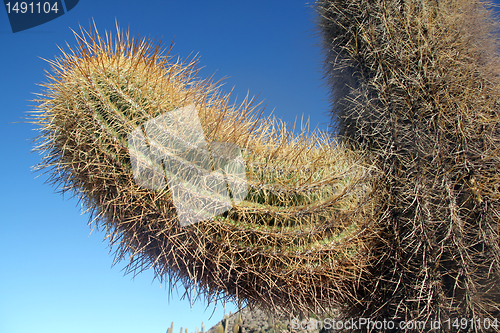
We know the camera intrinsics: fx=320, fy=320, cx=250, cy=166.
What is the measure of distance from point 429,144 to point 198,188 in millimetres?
1117

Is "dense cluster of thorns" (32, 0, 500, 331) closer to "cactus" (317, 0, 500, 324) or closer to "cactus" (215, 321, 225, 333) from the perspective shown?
"cactus" (317, 0, 500, 324)

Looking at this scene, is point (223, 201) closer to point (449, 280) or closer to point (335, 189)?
point (335, 189)

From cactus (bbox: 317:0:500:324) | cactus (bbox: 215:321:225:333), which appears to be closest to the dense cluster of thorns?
cactus (bbox: 317:0:500:324)

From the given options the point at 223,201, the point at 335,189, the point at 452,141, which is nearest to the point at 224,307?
the point at 223,201

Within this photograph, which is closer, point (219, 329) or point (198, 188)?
point (198, 188)

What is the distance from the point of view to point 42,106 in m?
1.36

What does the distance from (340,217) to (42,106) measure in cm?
142

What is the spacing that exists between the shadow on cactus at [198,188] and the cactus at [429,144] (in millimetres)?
184

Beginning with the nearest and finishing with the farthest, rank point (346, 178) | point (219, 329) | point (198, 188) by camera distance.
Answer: point (198, 188) → point (346, 178) → point (219, 329)

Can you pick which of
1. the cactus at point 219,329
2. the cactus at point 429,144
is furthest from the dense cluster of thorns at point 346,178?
the cactus at point 219,329

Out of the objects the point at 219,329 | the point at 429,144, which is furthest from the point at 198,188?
the point at 219,329

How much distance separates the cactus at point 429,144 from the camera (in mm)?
1474

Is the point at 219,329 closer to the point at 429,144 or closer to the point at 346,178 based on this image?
the point at 346,178

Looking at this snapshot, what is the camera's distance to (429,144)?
5.05ft
